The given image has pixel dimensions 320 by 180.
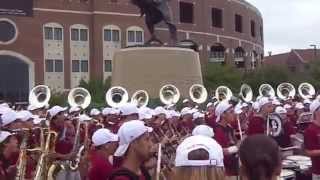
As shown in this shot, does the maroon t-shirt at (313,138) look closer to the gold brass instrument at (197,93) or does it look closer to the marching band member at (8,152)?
the marching band member at (8,152)

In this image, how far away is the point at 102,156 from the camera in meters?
6.56

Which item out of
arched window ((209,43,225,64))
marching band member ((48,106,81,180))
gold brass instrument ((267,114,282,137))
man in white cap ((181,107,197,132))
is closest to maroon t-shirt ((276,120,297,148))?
gold brass instrument ((267,114,282,137))

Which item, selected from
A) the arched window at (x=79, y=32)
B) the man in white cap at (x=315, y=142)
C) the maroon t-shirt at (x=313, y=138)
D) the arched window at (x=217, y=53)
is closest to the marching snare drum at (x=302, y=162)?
the man in white cap at (x=315, y=142)

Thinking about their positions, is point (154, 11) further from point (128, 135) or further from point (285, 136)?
point (128, 135)

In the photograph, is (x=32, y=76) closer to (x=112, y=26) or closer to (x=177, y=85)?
(x=112, y=26)

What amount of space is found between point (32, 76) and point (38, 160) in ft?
169

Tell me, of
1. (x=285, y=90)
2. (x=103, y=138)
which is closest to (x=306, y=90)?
(x=285, y=90)

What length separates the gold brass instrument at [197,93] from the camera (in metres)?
23.0

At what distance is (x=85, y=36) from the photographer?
2415 inches

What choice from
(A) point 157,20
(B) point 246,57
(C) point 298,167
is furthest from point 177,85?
(B) point 246,57

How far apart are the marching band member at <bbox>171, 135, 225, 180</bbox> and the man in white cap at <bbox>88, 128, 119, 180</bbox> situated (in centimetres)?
232

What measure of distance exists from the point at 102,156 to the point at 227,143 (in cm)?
334

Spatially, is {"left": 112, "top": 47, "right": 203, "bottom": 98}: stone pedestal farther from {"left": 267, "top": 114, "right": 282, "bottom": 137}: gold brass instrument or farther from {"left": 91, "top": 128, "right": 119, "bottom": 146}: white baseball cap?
{"left": 91, "top": 128, "right": 119, "bottom": 146}: white baseball cap

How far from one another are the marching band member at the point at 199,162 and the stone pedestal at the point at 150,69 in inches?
843
